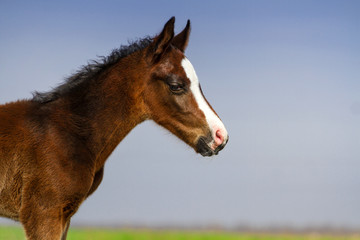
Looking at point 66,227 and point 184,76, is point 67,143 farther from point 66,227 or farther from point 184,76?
point 184,76

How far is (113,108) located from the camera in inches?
233

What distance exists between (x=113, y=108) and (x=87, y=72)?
70cm

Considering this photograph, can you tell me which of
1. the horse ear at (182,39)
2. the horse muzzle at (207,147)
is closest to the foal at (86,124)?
the horse muzzle at (207,147)

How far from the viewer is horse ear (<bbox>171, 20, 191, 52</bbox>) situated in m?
6.38

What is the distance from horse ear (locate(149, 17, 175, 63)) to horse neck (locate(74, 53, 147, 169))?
0.22 metres

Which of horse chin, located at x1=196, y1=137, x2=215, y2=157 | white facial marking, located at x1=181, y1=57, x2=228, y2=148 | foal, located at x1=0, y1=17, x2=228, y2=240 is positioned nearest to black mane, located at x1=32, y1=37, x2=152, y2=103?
foal, located at x1=0, y1=17, x2=228, y2=240

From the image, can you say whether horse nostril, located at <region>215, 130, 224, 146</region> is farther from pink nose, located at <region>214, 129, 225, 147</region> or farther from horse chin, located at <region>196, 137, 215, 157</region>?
horse chin, located at <region>196, 137, 215, 157</region>

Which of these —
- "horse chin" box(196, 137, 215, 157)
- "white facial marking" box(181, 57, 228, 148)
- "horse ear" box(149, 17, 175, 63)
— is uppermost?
"horse ear" box(149, 17, 175, 63)

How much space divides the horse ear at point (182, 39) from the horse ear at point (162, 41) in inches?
17.8

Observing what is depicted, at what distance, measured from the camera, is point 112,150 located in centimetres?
603

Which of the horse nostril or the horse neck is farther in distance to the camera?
the horse neck

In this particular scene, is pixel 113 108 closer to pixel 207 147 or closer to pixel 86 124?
pixel 86 124

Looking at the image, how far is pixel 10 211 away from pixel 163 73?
9.20 feet

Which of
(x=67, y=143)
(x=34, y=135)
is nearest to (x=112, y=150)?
(x=67, y=143)
